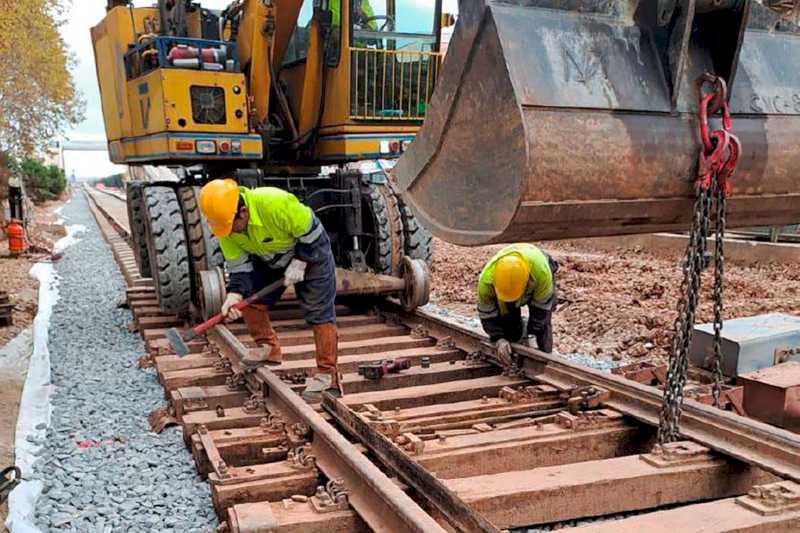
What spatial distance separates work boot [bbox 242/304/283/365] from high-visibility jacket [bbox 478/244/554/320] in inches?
56.1

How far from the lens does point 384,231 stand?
7062 millimetres

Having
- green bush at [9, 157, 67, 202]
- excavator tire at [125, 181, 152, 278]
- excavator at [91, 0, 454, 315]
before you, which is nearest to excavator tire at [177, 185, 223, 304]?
excavator at [91, 0, 454, 315]

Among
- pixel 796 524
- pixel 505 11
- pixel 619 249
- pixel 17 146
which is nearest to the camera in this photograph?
pixel 505 11

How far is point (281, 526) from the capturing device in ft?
9.34

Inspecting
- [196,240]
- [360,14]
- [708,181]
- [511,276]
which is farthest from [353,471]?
[360,14]

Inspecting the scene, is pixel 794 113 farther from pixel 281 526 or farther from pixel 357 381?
pixel 357 381

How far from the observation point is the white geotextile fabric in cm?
334

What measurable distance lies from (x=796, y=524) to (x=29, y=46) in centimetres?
3006

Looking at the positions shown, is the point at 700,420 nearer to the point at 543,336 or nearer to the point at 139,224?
the point at 543,336

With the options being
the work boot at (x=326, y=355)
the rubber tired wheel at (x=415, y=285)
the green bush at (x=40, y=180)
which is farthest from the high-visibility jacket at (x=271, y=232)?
the green bush at (x=40, y=180)

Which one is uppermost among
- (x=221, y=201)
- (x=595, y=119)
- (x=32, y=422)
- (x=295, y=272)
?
(x=595, y=119)

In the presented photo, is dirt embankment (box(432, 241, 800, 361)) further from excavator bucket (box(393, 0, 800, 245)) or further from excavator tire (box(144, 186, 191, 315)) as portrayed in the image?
excavator bucket (box(393, 0, 800, 245))

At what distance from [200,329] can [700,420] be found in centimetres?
293

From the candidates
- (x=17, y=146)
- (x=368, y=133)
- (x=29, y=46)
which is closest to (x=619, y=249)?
(x=368, y=133)
